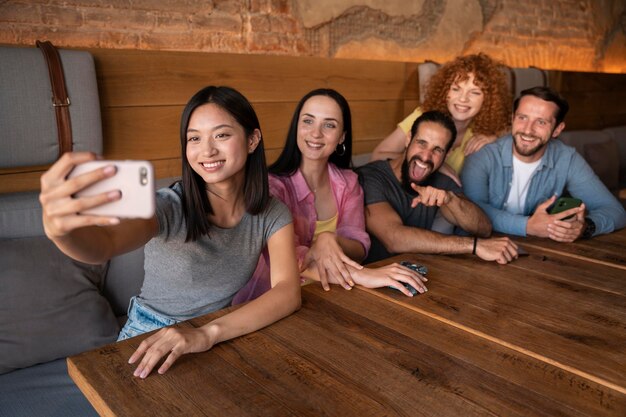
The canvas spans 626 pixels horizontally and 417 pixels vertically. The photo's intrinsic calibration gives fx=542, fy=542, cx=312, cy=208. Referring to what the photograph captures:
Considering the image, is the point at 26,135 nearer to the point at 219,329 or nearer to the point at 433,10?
the point at 219,329

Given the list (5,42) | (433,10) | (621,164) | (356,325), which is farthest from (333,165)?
(621,164)

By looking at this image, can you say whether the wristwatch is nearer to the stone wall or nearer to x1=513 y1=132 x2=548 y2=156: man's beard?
x1=513 y1=132 x2=548 y2=156: man's beard

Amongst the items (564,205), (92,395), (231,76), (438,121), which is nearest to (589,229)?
(564,205)

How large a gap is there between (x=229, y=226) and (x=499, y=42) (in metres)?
3.46

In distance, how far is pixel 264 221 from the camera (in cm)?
156

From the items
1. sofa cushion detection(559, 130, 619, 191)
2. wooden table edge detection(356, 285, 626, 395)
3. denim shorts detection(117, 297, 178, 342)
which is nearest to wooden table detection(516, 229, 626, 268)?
wooden table edge detection(356, 285, 626, 395)

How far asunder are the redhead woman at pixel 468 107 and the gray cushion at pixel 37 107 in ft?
4.49

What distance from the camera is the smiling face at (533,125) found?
247 centimetres

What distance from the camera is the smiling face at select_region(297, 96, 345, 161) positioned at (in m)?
2.05

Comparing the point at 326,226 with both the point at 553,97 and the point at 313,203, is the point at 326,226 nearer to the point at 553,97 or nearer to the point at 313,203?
the point at 313,203

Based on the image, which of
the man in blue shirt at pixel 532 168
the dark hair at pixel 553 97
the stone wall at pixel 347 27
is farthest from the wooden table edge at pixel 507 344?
the stone wall at pixel 347 27

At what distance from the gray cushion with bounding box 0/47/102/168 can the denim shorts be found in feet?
2.60

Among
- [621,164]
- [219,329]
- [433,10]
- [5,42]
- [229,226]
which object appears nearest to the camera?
[219,329]

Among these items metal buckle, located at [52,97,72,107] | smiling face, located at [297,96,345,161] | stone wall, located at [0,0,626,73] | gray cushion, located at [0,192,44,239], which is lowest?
gray cushion, located at [0,192,44,239]
